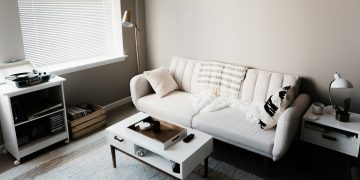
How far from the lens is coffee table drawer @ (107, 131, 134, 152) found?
8.18ft

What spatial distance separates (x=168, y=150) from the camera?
2.28 m

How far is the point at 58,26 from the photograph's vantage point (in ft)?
11.4

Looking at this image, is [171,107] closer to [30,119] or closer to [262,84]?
[262,84]

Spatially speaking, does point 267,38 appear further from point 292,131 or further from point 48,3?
point 48,3

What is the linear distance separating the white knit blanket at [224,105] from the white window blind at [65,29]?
1.59 meters

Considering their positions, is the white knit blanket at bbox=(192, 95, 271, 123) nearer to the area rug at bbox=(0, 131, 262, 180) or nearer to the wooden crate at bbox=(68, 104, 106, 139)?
the area rug at bbox=(0, 131, 262, 180)

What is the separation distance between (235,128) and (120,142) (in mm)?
1030

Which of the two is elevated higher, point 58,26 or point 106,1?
point 106,1

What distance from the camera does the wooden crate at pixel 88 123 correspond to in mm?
3266

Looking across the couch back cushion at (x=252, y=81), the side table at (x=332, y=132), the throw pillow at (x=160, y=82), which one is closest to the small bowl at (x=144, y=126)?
the throw pillow at (x=160, y=82)

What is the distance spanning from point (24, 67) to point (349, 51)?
317cm

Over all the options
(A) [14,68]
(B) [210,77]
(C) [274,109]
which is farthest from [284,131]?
(A) [14,68]

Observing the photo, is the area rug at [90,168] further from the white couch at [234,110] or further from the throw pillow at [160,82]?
the throw pillow at [160,82]

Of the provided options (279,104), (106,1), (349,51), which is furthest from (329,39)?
(106,1)
